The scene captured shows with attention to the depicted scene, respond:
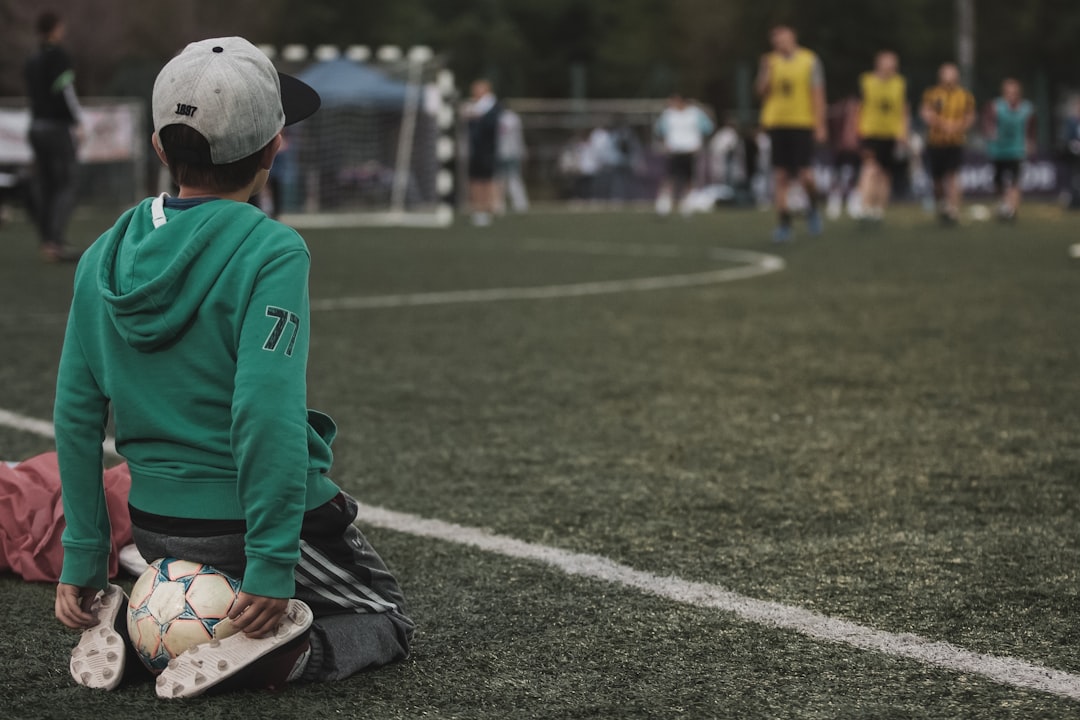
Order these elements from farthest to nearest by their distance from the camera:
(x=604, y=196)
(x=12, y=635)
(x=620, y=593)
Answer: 1. (x=604, y=196)
2. (x=620, y=593)
3. (x=12, y=635)

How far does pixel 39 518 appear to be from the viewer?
11.1 ft

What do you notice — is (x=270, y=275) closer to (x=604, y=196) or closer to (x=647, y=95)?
(x=604, y=196)

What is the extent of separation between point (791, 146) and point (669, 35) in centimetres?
5199

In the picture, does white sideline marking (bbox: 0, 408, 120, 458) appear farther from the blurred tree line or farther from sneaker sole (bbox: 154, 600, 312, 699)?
the blurred tree line

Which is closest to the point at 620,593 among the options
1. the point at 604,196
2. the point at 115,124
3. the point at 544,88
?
the point at 115,124

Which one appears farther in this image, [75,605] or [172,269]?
[75,605]

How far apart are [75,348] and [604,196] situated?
30.8 meters

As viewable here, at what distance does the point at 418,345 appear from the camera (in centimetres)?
731

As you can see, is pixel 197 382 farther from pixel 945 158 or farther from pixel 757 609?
pixel 945 158

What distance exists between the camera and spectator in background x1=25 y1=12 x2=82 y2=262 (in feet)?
38.9

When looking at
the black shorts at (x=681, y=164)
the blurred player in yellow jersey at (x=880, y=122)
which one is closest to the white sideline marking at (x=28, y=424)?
the blurred player in yellow jersey at (x=880, y=122)

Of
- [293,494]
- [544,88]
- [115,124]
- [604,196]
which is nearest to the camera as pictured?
[293,494]

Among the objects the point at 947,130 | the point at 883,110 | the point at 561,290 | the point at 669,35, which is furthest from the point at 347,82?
the point at 669,35

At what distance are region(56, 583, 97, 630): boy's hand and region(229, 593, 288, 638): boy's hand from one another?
1.03ft
